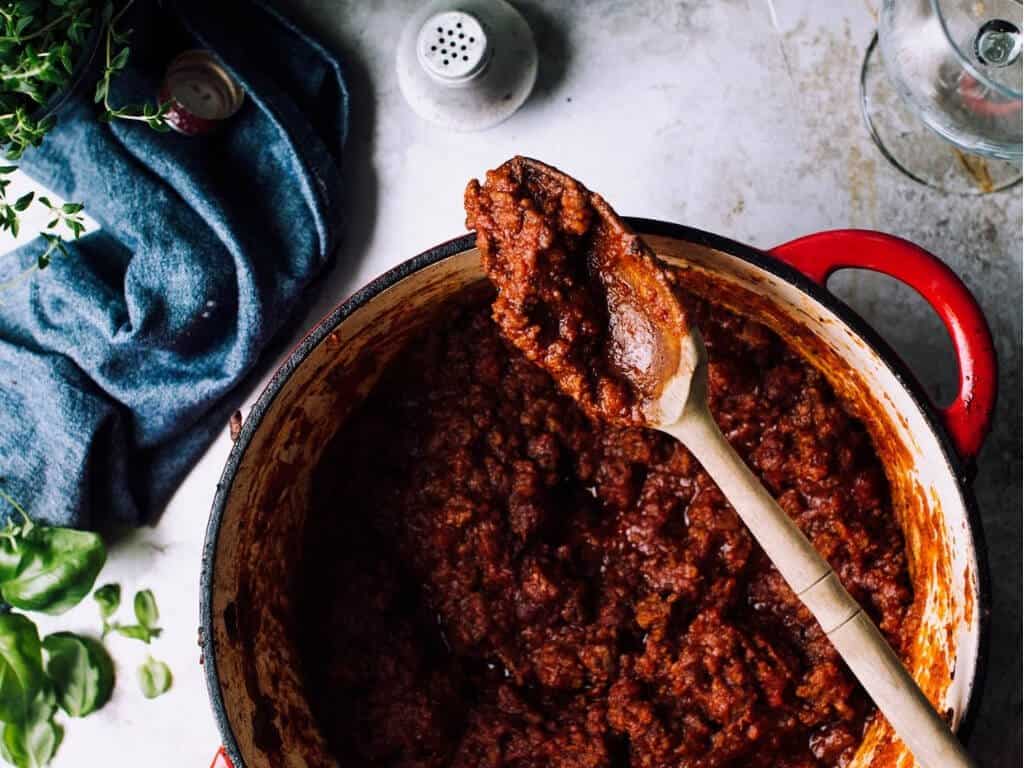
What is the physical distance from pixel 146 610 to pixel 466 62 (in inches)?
40.9

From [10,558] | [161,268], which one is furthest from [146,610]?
[161,268]

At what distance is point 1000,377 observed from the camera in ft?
5.89

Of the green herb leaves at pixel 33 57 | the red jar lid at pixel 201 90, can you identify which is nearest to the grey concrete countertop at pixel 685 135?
the red jar lid at pixel 201 90

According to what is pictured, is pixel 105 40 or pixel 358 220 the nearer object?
pixel 105 40

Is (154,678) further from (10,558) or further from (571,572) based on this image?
(571,572)

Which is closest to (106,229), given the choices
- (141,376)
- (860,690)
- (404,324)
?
(141,376)

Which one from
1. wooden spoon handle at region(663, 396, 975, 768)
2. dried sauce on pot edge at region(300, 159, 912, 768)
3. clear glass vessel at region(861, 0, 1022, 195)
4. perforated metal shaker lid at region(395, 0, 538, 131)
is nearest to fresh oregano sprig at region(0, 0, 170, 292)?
perforated metal shaker lid at region(395, 0, 538, 131)

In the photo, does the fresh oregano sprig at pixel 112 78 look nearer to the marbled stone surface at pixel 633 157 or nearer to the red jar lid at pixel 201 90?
the red jar lid at pixel 201 90

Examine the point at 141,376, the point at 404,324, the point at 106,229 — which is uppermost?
the point at 106,229

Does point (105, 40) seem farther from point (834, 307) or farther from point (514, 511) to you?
point (834, 307)

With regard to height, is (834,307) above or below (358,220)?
below

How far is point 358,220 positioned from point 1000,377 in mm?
1076

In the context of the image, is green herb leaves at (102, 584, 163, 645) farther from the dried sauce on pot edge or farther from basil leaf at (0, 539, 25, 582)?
the dried sauce on pot edge

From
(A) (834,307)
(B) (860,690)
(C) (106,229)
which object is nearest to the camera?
(A) (834,307)
